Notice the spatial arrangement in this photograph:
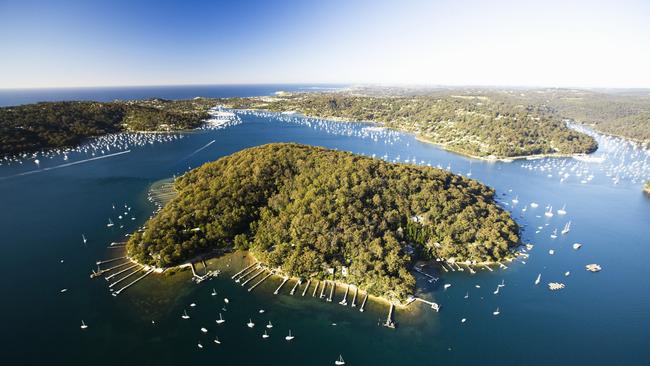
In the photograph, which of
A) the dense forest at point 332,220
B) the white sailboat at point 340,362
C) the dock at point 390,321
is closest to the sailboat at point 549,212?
the dense forest at point 332,220

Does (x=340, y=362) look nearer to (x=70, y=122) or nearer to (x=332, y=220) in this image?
(x=332, y=220)

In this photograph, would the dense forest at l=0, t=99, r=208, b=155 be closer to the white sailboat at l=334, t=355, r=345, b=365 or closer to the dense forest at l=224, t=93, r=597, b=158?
the dense forest at l=224, t=93, r=597, b=158

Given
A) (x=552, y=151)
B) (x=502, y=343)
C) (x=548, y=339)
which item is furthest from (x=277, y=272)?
(x=552, y=151)

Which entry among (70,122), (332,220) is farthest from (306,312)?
(70,122)

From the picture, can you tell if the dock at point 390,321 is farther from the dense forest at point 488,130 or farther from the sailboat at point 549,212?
the dense forest at point 488,130

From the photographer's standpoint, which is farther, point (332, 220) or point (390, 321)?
point (332, 220)

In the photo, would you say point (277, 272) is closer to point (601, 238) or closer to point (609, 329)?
point (609, 329)
